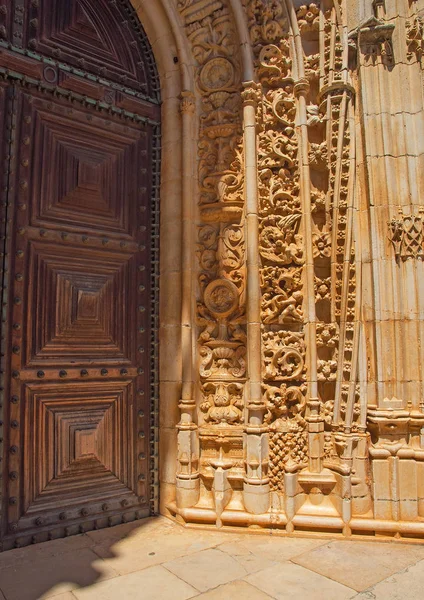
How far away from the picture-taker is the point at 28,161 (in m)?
3.91

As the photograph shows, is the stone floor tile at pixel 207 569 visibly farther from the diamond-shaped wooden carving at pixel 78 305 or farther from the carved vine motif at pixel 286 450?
the diamond-shaped wooden carving at pixel 78 305

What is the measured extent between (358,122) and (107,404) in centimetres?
325

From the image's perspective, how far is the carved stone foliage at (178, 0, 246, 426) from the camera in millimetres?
4246

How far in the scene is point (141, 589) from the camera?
291 centimetres

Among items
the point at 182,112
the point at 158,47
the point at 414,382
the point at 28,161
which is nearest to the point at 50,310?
the point at 28,161

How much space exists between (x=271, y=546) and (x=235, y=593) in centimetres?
78

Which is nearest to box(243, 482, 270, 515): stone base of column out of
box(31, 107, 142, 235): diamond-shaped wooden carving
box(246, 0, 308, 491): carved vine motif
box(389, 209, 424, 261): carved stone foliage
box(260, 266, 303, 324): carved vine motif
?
box(246, 0, 308, 491): carved vine motif

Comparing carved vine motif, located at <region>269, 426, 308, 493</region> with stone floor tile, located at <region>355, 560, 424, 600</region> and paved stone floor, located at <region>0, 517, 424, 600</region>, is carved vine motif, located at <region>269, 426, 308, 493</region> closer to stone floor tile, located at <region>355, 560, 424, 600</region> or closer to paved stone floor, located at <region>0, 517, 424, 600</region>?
paved stone floor, located at <region>0, 517, 424, 600</region>

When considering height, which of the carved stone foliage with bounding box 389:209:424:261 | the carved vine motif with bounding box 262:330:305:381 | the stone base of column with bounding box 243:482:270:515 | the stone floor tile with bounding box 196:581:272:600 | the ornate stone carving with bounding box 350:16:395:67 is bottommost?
the stone floor tile with bounding box 196:581:272:600

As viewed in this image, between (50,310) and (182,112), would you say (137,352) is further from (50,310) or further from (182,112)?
(182,112)

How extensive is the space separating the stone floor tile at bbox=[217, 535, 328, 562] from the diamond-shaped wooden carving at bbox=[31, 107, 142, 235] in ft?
8.80

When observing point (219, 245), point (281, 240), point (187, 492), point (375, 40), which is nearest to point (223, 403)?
point (187, 492)

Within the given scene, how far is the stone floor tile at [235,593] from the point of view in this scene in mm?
2822

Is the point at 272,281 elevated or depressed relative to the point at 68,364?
elevated
